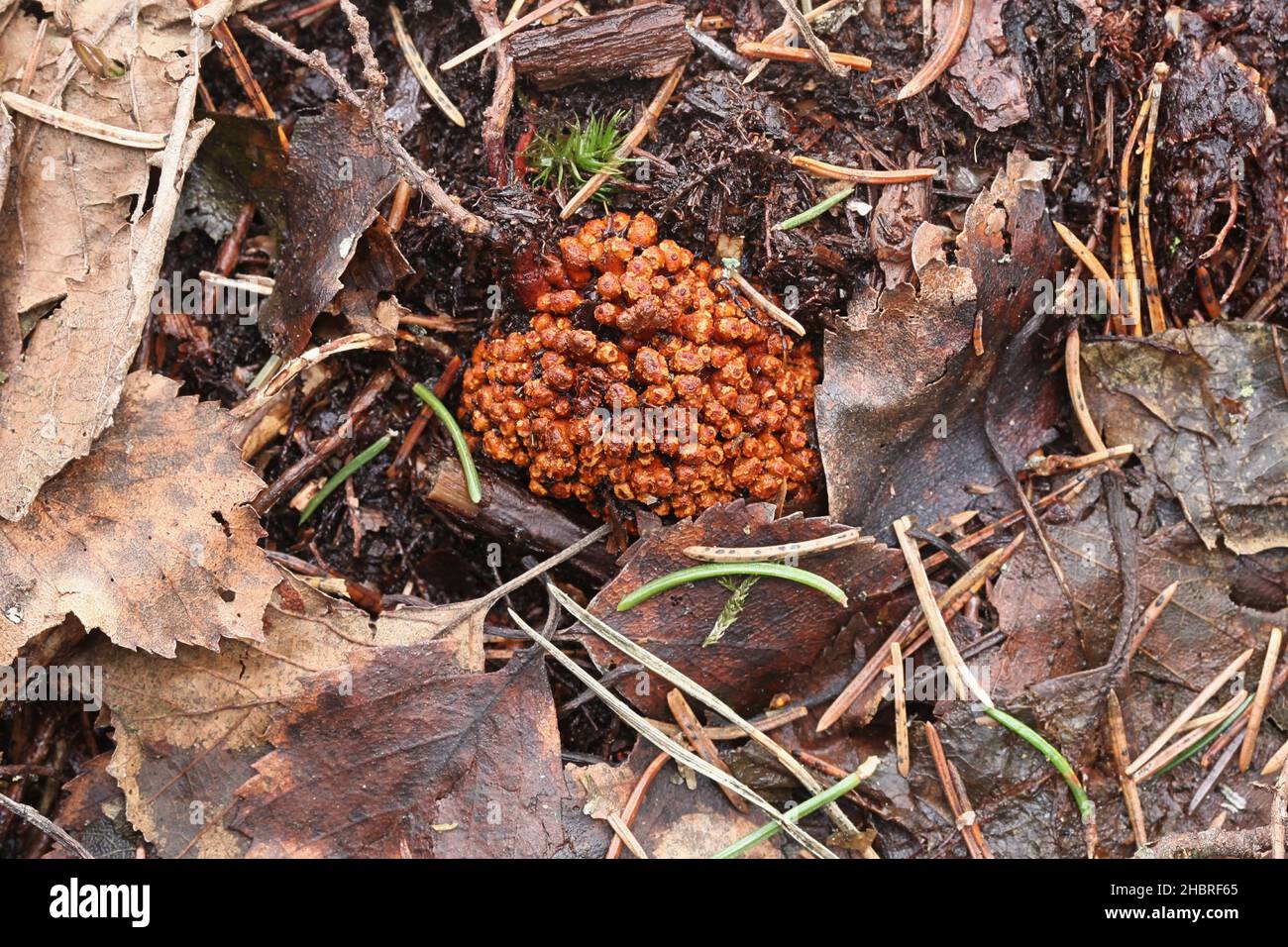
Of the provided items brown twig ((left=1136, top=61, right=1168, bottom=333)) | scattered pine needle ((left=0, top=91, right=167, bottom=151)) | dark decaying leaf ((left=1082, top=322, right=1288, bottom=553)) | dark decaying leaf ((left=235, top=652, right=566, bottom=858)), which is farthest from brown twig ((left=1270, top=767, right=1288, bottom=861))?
scattered pine needle ((left=0, top=91, right=167, bottom=151))

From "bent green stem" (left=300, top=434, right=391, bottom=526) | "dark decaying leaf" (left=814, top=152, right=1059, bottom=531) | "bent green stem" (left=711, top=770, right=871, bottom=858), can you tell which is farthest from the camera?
"bent green stem" (left=300, top=434, right=391, bottom=526)

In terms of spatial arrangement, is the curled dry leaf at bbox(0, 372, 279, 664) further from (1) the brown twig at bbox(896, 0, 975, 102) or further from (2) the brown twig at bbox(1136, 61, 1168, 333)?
(2) the brown twig at bbox(1136, 61, 1168, 333)

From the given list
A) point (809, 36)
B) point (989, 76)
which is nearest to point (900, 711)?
point (989, 76)

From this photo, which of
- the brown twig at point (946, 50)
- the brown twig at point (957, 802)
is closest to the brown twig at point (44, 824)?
the brown twig at point (957, 802)

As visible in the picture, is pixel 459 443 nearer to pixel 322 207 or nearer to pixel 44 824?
pixel 322 207
